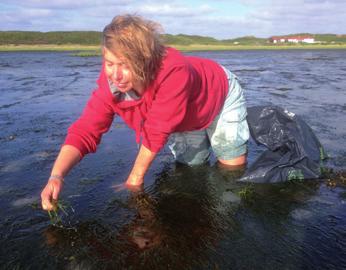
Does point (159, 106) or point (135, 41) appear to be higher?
point (135, 41)

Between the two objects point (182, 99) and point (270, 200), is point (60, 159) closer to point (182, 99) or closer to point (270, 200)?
point (182, 99)

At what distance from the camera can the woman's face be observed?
3047 mm

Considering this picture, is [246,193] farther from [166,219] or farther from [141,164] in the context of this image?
[141,164]

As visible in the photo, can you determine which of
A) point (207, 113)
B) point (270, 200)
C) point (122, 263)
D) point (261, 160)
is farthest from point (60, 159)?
point (261, 160)

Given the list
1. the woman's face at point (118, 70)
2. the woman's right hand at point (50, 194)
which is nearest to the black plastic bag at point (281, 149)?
the woman's face at point (118, 70)

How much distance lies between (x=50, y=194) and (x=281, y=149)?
2901mm

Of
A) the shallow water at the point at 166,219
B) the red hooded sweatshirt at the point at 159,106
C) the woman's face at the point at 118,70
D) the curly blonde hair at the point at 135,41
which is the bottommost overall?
the shallow water at the point at 166,219

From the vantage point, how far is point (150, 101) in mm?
3625

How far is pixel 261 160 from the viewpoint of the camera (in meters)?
4.82

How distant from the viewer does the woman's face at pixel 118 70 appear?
120 inches

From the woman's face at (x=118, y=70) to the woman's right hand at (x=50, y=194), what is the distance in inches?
37.6

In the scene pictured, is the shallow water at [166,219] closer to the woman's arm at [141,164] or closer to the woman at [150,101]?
the woman's arm at [141,164]

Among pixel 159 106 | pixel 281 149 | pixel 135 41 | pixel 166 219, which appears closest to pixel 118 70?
pixel 135 41

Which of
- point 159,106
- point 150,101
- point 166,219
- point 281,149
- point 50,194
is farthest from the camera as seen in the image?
point 281,149
